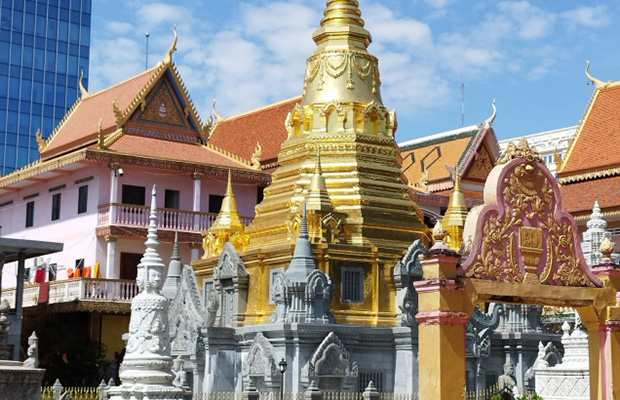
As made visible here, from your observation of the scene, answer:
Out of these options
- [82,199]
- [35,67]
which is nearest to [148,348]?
[82,199]

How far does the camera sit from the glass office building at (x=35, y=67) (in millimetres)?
76250

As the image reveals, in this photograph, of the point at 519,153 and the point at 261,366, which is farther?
the point at 261,366

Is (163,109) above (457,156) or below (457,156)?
above

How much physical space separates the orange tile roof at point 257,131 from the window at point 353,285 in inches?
546

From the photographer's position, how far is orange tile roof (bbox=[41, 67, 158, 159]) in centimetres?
3922

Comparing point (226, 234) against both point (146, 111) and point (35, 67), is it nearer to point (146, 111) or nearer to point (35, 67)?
point (146, 111)

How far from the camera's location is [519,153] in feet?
53.4

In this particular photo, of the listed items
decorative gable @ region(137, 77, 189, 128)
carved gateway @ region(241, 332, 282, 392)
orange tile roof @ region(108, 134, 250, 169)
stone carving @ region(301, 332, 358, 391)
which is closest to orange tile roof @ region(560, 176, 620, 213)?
orange tile roof @ region(108, 134, 250, 169)

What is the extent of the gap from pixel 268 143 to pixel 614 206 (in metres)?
13.3

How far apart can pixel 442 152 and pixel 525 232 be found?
2899 cm

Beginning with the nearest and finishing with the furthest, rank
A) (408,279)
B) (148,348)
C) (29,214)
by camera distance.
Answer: (148,348) < (408,279) < (29,214)

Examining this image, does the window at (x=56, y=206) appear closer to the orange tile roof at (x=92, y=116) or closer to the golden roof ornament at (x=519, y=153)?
the orange tile roof at (x=92, y=116)

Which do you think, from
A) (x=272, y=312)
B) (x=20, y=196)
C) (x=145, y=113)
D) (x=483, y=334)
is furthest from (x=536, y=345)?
(x=20, y=196)

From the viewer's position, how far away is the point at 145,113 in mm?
38125
